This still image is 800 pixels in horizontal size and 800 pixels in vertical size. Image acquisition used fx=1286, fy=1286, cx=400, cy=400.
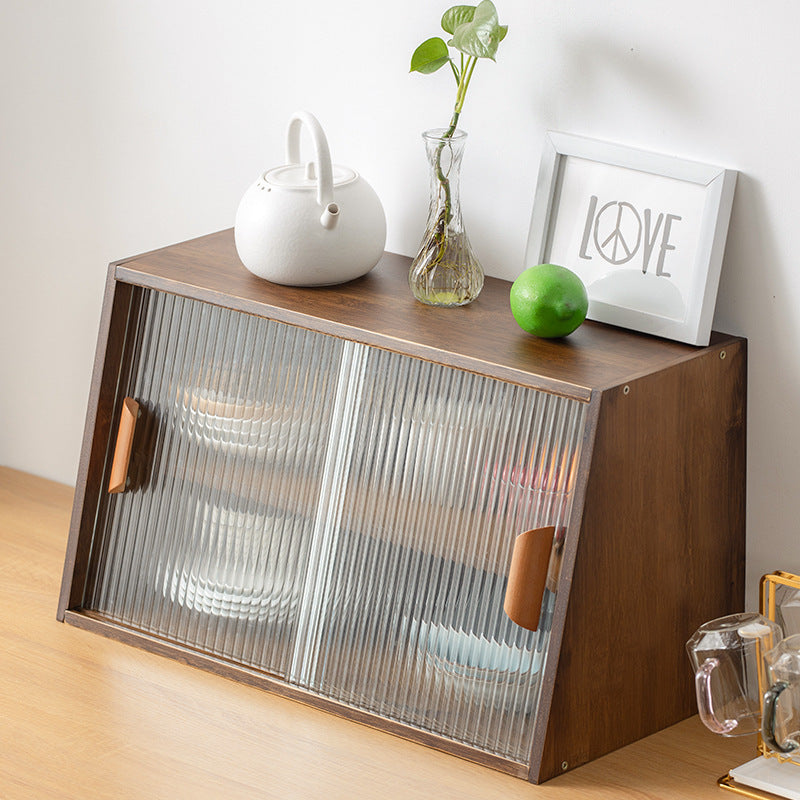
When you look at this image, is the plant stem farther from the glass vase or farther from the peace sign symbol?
the peace sign symbol

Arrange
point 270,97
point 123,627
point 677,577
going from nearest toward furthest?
point 677,577 → point 123,627 → point 270,97

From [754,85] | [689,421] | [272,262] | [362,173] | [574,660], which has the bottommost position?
[574,660]

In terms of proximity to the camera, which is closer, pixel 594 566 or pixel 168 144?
pixel 594 566

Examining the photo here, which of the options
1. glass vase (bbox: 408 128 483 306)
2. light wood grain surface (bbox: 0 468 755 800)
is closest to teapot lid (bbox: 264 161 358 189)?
glass vase (bbox: 408 128 483 306)

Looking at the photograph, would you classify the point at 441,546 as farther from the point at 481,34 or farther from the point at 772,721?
the point at 481,34

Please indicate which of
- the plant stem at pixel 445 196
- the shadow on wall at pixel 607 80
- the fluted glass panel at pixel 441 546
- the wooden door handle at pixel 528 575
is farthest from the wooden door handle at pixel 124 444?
the shadow on wall at pixel 607 80

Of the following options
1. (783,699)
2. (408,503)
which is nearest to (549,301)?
(408,503)

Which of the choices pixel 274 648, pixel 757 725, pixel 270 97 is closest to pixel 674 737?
pixel 757 725

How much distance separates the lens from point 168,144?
183 cm

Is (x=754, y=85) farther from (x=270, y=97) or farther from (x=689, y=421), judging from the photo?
(x=270, y=97)

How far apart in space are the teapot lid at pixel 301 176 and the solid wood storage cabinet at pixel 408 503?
0.12 metres

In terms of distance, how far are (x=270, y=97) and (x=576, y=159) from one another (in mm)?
450

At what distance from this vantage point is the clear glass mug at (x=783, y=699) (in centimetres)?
134

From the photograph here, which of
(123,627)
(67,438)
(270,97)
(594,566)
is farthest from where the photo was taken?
(67,438)
